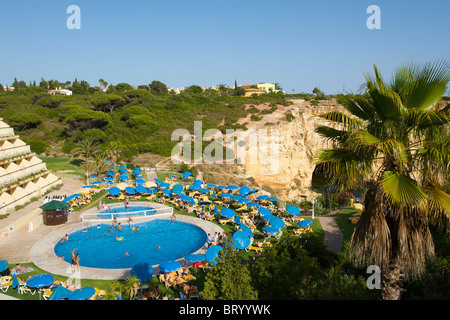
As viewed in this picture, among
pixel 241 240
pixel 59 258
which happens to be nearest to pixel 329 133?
pixel 241 240

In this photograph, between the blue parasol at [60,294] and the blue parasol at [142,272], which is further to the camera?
the blue parasol at [142,272]

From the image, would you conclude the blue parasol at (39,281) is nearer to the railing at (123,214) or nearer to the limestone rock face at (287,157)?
the railing at (123,214)

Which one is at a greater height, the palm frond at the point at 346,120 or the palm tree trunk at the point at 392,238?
the palm frond at the point at 346,120

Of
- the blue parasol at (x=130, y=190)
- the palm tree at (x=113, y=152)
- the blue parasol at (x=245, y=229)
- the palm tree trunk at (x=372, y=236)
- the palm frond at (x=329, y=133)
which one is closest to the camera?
the palm tree trunk at (x=372, y=236)

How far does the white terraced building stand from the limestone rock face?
2162 cm

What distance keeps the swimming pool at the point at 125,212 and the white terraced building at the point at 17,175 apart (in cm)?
601

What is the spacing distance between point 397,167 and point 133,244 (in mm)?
17046

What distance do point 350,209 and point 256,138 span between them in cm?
1815

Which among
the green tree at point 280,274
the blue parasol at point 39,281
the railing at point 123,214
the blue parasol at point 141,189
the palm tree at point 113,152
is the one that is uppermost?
the palm tree at point 113,152

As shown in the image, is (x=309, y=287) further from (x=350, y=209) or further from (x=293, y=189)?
(x=293, y=189)

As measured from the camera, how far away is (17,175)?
2378 centimetres

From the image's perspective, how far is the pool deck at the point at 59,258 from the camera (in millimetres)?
14219

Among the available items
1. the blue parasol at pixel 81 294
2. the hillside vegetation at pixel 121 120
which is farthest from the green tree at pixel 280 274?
the hillside vegetation at pixel 121 120

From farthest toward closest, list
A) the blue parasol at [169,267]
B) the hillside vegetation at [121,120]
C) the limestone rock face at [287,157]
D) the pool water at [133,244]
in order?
the hillside vegetation at [121,120] → the limestone rock face at [287,157] → the pool water at [133,244] → the blue parasol at [169,267]
